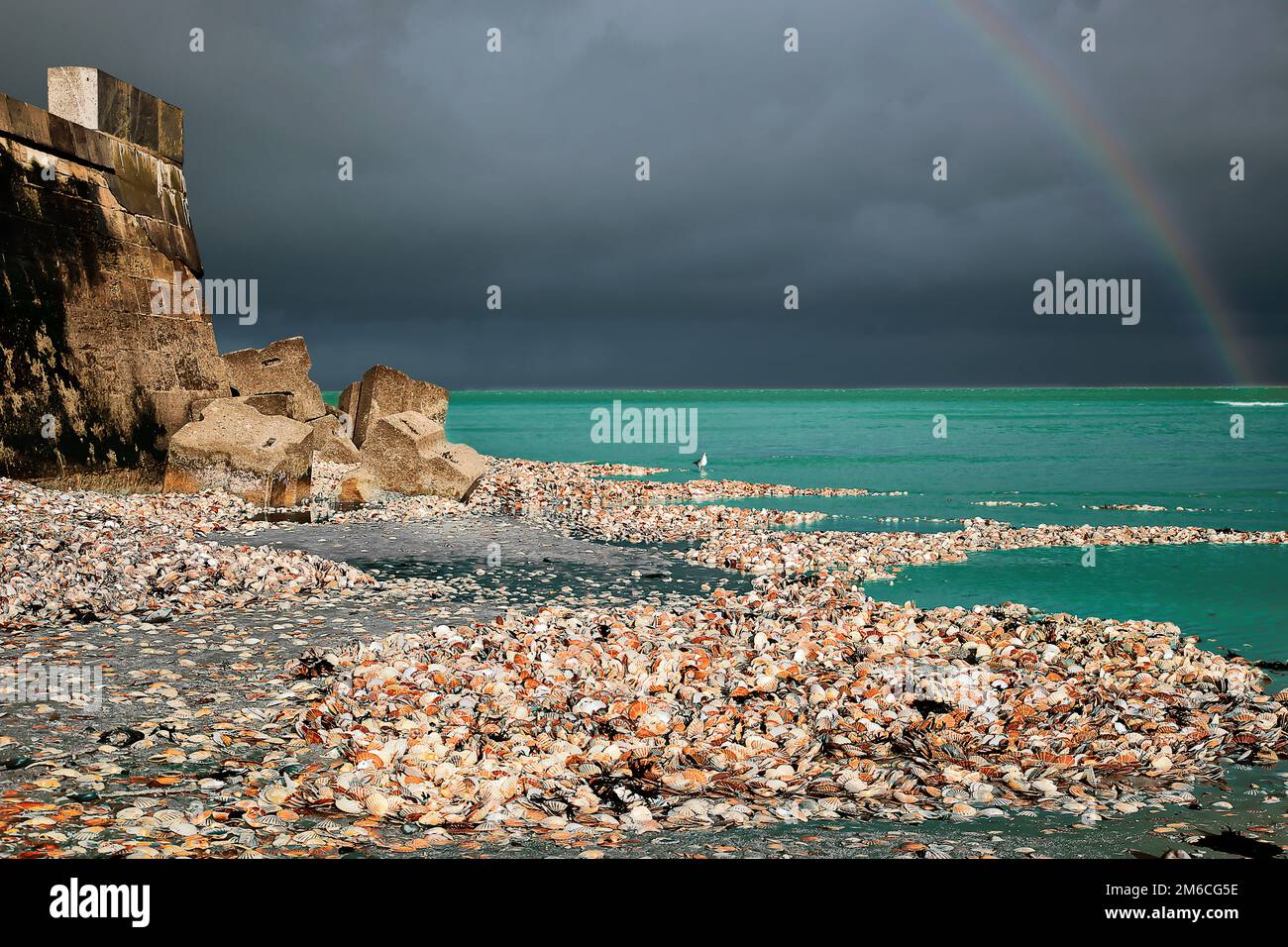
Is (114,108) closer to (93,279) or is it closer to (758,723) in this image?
(93,279)

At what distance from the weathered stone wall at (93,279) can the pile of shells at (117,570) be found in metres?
2.83

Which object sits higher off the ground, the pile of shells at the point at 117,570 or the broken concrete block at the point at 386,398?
the broken concrete block at the point at 386,398

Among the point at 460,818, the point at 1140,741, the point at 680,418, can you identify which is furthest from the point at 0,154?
the point at 680,418

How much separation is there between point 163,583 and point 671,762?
7590 millimetres

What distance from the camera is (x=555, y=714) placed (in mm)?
7312

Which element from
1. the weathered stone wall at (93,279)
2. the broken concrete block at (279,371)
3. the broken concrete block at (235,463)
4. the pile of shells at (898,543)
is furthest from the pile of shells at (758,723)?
the broken concrete block at (279,371)

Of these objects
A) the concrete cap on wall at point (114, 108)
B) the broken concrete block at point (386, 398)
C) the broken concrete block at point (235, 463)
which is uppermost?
the concrete cap on wall at point (114, 108)

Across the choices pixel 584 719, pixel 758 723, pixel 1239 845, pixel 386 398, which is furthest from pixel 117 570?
pixel 386 398

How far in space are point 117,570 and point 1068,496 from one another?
27309mm

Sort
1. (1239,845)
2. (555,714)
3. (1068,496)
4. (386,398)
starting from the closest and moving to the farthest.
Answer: (1239,845) < (555,714) < (386,398) < (1068,496)

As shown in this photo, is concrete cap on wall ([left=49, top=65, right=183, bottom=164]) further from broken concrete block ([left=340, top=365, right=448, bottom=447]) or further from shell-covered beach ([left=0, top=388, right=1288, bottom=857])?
shell-covered beach ([left=0, top=388, right=1288, bottom=857])

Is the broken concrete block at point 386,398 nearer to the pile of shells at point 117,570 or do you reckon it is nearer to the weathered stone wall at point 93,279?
the weathered stone wall at point 93,279

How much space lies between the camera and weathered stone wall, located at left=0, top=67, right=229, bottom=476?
16297 mm

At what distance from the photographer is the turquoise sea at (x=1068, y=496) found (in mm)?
13617
